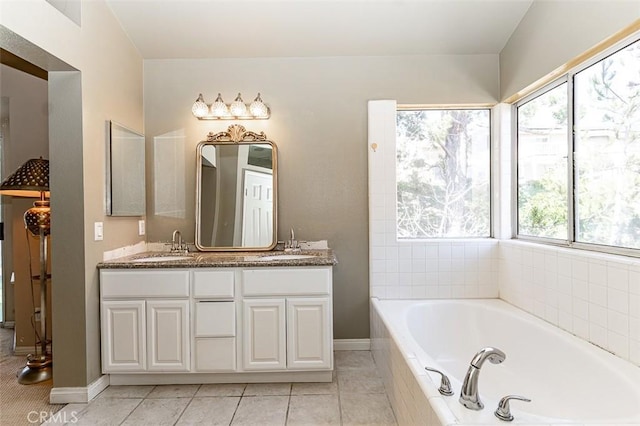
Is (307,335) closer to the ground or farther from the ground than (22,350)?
farther from the ground

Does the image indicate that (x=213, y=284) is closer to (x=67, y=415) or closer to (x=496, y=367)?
(x=67, y=415)

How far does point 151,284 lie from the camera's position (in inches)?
95.7

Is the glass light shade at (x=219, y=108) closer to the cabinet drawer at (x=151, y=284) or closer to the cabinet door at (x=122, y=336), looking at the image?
the cabinet drawer at (x=151, y=284)

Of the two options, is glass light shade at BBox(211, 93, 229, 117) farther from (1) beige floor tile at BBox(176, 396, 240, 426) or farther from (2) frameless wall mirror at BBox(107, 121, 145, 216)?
(1) beige floor tile at BBox(176, 396, 240, 426)

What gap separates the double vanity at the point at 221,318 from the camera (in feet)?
7.95

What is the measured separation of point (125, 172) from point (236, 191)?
0.84 m

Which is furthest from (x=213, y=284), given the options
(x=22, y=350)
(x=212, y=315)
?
(x=22, y=350)

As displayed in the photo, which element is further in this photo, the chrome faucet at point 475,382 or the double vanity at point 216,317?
the double vanity at point 216,317

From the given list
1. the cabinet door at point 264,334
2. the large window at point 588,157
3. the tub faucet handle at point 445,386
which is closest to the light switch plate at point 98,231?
the cabinet door at point 264,334

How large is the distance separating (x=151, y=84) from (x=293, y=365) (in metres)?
2.53

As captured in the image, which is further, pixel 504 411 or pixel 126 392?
pixel 126 392

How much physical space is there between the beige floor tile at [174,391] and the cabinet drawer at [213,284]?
2.06ft

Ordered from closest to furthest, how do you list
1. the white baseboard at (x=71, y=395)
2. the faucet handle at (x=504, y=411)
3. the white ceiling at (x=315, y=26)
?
the faucet handle at (x=504, y=411), the white baseboard at (x=71, y=395), the white ceiling at (x=315, y=26)

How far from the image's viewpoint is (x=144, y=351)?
2428 mm
